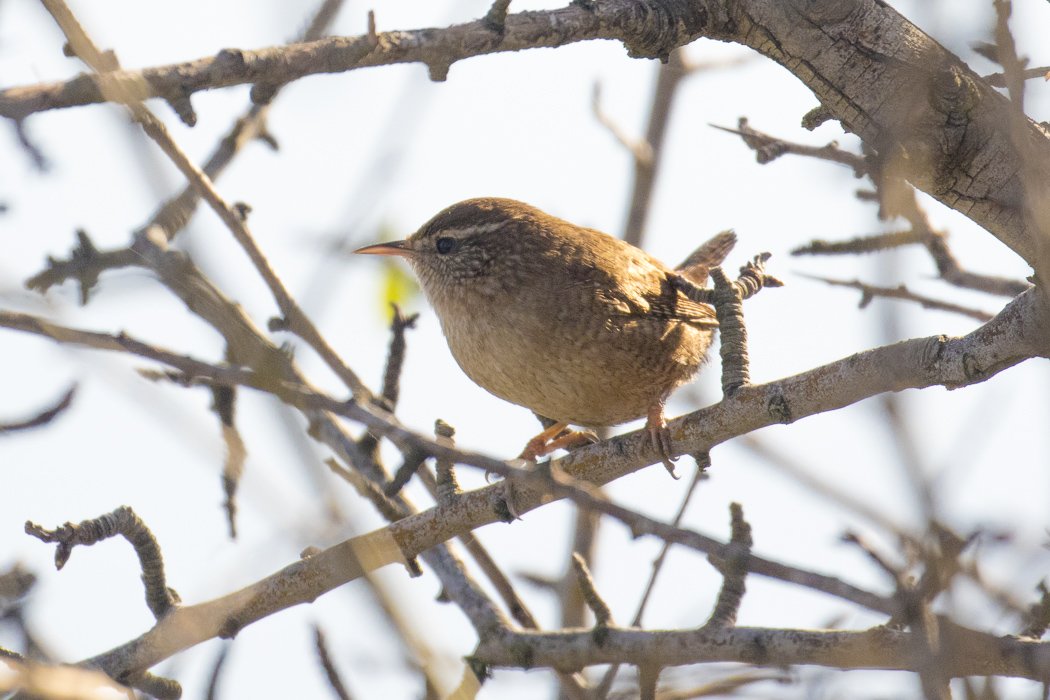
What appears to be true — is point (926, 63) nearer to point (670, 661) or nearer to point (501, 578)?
point (670, 661)

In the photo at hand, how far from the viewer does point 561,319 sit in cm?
361

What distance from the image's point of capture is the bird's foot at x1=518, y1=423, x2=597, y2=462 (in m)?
4.25

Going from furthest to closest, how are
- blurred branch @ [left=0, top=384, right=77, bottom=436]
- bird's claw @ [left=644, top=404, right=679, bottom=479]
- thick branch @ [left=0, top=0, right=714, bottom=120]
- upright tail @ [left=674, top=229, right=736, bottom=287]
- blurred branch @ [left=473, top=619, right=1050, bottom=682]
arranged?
upright tail @ [left=674, top=229, right=736, bottom=287]
bird's claw @ [left=644, top=404, right=679, bottom=479]
blurred branch @ [left=0, top=384, right=77, bottom=436]
blurred branch @ [left=473, top=619, right=1050, bottom=682]
thick branch @ [left=0, top=0, right=714, bottom=120]

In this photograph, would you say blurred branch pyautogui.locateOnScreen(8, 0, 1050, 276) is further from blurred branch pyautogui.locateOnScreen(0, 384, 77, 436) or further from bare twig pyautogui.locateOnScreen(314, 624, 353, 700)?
bare twig pyautogui.locateOnScreen(314, 624, 353, 700)

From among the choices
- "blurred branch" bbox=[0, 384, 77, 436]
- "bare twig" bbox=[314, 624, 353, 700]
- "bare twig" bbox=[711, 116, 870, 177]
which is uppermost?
"bare twig" bbox=[711, 116, 870, 177]

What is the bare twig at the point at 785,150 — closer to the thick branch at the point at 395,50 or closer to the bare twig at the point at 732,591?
the thick branch at the point at 395,50

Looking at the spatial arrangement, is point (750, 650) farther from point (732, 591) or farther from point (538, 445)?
point (538, 445)

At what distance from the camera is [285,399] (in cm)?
110

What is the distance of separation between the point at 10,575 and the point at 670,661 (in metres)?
1.91

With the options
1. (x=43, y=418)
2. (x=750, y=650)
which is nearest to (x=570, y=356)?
(x=750, y=650)

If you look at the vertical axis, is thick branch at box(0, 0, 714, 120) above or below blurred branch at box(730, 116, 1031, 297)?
below

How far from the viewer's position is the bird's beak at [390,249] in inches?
180

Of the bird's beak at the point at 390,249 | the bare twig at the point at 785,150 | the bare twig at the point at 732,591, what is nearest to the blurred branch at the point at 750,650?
the bare twig at the point at 732,591

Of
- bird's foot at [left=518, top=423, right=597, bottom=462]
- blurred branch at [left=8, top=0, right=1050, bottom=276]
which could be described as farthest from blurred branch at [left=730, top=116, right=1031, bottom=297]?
bird's foot at [left=518, top=423, right=597, bottom=462]
